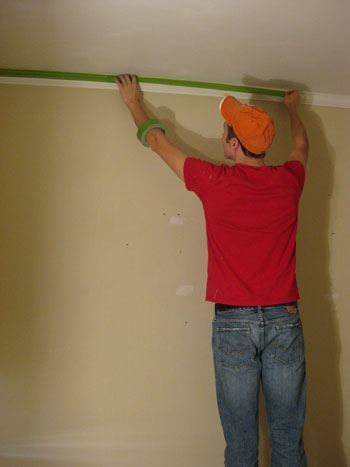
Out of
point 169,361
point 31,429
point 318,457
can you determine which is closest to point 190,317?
point 169,361

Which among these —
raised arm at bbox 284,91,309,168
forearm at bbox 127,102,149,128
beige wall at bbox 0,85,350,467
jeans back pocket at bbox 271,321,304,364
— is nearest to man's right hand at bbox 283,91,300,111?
raised arm at bbox 284,91,309,168

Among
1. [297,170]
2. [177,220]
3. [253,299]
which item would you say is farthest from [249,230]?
[177,220]

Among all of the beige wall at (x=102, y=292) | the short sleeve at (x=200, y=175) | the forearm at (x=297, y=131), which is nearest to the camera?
the short sleeve at (x=200, y=175)

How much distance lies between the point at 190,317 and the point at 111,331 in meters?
0.37

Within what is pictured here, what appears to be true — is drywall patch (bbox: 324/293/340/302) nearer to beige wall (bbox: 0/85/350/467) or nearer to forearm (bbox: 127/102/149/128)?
beige wall (bbox: 0/85/350/467)

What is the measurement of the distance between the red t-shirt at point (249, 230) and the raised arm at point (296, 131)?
316 mm

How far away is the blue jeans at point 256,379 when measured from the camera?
1.36 metres

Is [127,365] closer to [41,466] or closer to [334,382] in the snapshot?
[41,466]

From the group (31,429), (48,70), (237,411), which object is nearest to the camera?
(237,411)

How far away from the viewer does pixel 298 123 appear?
1.88 m

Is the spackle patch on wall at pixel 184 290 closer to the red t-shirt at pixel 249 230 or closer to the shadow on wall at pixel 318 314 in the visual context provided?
the red t-shirt at pixel 249 230

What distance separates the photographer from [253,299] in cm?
138

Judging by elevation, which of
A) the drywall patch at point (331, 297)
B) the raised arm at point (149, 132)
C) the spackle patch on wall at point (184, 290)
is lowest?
the drywall patch at point (331, 297)

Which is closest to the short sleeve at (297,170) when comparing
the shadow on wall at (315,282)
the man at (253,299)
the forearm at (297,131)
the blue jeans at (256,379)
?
the man at (253,299)
